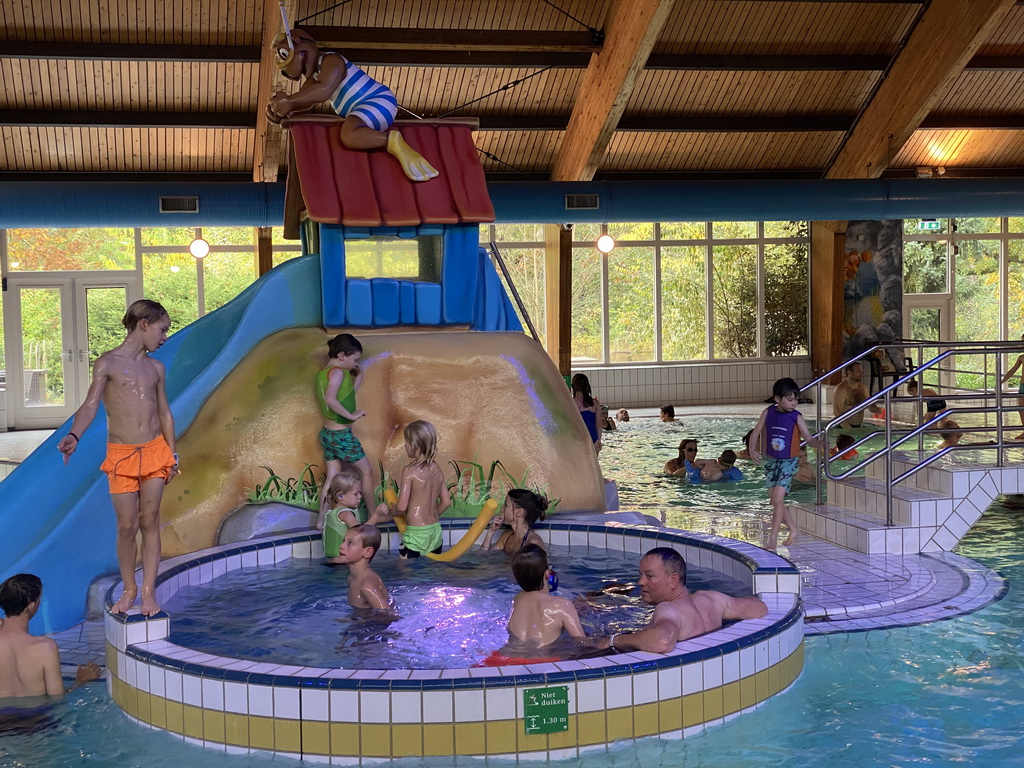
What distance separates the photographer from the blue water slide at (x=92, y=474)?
21.8ft

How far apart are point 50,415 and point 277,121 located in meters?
11.4

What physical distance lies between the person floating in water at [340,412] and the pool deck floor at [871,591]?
2.00 metres

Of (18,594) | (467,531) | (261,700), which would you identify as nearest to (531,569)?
(261,700)

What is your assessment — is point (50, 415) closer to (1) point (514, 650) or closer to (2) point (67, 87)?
(2) point (67, 87)

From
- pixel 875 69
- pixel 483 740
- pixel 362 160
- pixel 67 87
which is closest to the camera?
pixel 483 740

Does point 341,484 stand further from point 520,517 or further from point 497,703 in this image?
point 497,703

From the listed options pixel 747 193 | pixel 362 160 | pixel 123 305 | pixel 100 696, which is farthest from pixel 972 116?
pixel 100 696

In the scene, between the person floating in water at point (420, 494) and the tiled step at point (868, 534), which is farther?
the tiled step at point (868, 534)

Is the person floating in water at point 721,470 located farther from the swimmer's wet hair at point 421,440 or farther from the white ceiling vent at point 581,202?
the swimmer's wet hair at point 421,440

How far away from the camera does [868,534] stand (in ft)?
25.3

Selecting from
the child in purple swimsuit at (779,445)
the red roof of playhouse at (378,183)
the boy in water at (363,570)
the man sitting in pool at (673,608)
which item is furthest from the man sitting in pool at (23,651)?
the child in purple swimsuit at (779,445)

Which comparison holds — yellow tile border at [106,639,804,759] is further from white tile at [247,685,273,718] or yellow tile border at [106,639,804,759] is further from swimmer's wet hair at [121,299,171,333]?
swimmer's wet hair at [121,299,171,333]

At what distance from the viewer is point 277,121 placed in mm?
9445

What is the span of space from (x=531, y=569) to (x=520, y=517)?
1.76 m
